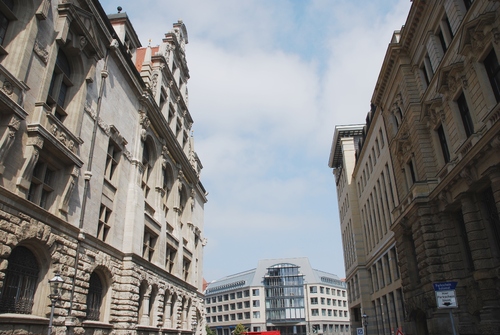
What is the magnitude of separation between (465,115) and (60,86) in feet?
67.4

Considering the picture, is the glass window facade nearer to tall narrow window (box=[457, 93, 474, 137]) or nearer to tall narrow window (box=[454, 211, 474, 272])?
tall narrow window (box=[454, 211, 474, 272])

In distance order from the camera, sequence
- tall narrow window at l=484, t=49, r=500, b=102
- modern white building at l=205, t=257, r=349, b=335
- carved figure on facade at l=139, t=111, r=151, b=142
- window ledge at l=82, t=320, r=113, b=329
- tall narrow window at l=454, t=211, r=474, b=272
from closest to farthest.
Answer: tall narrow window at l=484, t=49, r=500, b=102
window ledge at l=82, t=320, r=113, b=329
tall narrow window at l=454, t=211, r=474, b=272
carved figure on facade at l=139, t=111, r=151, b=142
modern white building at l=205, t=257, r=349, b=335

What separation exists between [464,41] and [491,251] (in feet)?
32.3

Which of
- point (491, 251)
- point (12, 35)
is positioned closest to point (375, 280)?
point (491, 251)

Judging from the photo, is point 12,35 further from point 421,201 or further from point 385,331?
point 385,331

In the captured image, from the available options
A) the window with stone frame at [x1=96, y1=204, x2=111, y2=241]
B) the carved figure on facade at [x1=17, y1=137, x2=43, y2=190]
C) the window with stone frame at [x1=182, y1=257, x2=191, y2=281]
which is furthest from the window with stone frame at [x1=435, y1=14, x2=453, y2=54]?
the window with stone frame at [x1=182, y1=257, x2=191, y2=281]

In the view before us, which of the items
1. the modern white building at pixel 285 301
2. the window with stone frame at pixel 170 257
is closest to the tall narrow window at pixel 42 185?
the window with stone frame at pixel 170 257

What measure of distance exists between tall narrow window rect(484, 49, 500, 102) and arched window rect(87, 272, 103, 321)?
71.8 ft

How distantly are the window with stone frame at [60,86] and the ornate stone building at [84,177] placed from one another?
5cm

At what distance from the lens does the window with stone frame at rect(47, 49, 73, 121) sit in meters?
18.8

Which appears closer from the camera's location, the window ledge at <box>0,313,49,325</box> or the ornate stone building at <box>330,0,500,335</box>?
the window ledge at <box>0,313,49,325</box>

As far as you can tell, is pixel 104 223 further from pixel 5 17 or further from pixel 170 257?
pixel 170 257

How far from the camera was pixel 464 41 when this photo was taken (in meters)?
19.1

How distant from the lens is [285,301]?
124 metres
